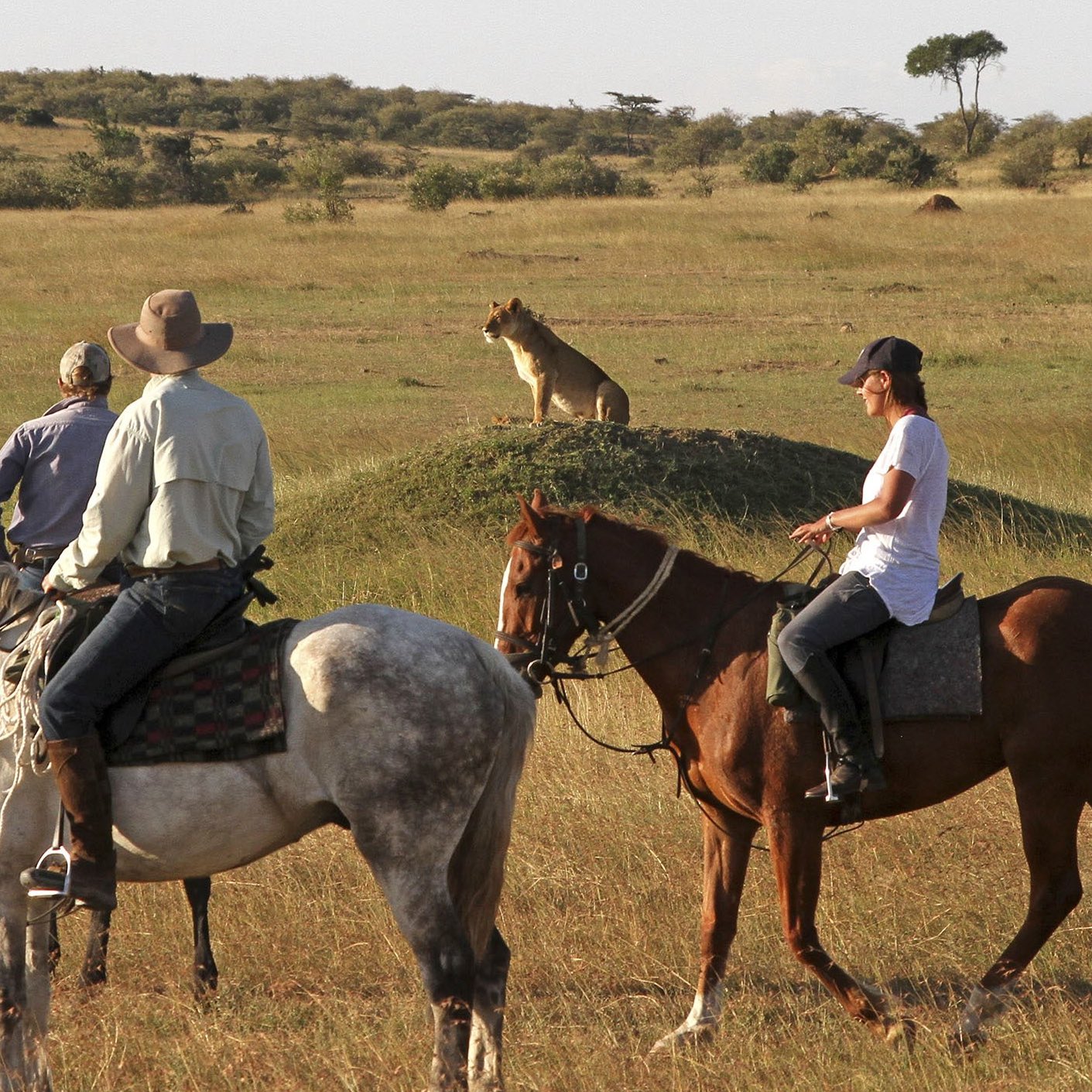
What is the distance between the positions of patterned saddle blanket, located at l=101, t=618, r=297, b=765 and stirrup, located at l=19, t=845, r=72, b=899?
0.32 metres

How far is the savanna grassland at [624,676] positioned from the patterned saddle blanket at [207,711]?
108cm

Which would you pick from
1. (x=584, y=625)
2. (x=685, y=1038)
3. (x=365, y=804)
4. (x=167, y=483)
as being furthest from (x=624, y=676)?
(x=167, y=483)

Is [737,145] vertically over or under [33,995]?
over

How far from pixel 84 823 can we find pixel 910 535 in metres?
2.94

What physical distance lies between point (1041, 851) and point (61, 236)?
36.6 m

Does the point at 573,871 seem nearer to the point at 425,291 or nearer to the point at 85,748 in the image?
the point at 85,748

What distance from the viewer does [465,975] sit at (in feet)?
15.2

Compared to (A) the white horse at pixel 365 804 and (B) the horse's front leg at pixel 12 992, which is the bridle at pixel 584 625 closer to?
(A) the white horse at pixel 365 804

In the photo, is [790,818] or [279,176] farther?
[279,176]

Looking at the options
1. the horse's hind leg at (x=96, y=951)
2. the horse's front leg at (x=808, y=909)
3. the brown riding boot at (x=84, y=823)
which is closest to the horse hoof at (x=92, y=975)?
the horse's hind leg at (x=96, y=951)

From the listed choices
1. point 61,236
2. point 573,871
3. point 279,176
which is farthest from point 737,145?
point 573,871

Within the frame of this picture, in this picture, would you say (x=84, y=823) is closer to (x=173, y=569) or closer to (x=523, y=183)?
(x=173, y=569)

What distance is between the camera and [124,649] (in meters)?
4.62

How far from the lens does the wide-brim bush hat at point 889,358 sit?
17.9 ft
